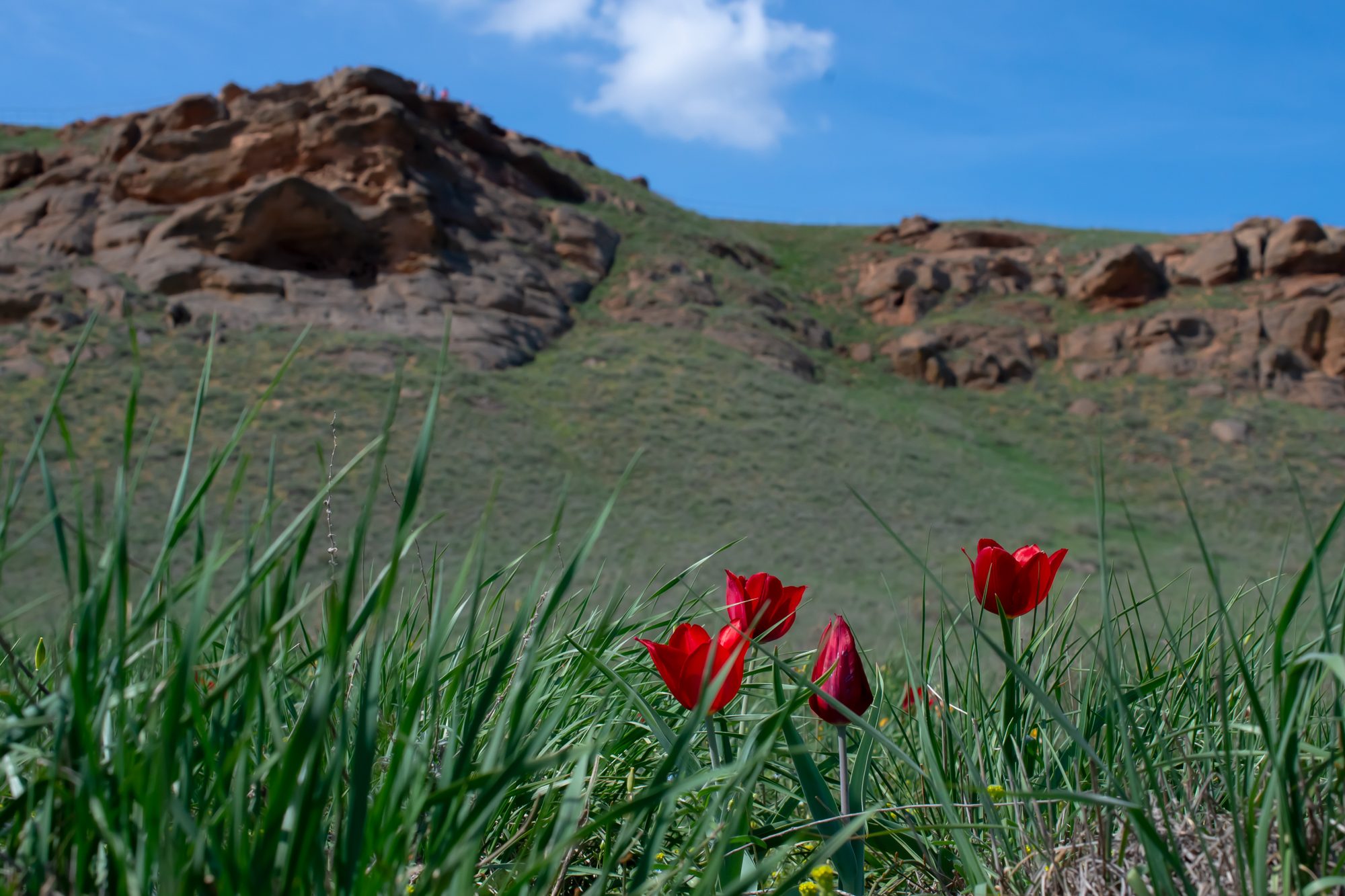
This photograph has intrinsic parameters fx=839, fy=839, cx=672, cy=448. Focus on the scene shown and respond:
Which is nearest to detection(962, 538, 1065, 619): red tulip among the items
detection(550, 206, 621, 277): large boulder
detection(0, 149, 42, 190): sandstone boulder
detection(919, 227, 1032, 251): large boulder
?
detection(550, 206, 621, 277): large boulder

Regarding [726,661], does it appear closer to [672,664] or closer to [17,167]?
[672,664]

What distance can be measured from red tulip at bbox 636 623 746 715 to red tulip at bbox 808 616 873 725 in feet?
0.47

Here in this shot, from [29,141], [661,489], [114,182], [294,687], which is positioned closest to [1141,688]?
[294,687]

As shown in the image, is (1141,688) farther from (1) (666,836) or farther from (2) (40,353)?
(2) (40,353)

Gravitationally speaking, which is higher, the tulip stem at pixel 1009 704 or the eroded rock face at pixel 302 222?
the eroded rock face at pixel 302 222

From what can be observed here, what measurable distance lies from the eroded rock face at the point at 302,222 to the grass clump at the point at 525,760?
20392 mm

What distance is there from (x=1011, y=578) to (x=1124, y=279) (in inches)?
1318

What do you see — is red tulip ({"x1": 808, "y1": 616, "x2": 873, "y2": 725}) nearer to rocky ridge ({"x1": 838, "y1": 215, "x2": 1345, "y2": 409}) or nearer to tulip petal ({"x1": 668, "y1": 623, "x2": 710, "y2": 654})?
tulip petal ({"x1": 668, "y1": 623, "x2": 710, "y2": 654})

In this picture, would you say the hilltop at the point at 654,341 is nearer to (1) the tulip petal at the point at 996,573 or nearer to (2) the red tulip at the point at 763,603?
(2) the red tulip at the point at 763,603

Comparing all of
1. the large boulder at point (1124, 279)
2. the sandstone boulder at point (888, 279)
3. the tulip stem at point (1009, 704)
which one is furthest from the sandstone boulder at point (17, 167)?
the large boulder at point (1124, 279)

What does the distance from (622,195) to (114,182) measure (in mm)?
19460

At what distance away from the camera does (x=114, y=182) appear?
24.5 m

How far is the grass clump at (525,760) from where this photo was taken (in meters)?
0.82

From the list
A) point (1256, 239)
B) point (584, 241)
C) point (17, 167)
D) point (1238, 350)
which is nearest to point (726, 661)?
point (584, 241)
